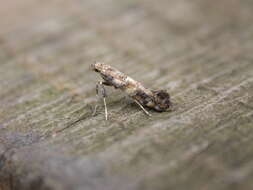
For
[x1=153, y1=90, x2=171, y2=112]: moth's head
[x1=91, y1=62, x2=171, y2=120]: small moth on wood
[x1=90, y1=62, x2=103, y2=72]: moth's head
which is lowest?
[x1=153, y1=90, x2=171, y2=112]: moth's head

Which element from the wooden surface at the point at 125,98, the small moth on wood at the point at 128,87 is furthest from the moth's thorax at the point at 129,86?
the wooden surface at the point at 125,98

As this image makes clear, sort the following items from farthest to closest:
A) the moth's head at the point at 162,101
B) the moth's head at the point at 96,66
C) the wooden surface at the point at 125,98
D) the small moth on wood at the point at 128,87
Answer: the moth's head at the point at 96,66, the small moth on wood at the point at 128,87, the moth's head at the point at 162,101, the wooden surface at the point at 125,98

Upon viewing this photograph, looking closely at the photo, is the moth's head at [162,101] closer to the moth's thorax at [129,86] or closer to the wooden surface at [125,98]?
the moth's thorax at [129,86]

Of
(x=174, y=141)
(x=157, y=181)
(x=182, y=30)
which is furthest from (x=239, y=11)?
(x=157, y=181)

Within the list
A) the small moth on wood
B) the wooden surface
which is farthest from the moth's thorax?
the wooden surface

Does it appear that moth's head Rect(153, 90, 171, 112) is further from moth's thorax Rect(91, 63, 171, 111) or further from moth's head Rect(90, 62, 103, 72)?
moth's head Rect(90, 62, 103, 72)

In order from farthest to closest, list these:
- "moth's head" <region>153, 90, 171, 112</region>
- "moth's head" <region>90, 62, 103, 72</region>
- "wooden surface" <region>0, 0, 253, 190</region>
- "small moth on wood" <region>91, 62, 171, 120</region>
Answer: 1. "moth's head" <region>90, 62, 103, 72</region>
2. "small moth on wood" <region>91, 62, 171, 120</region>
3. "moth's head" <region>153, 90, 171, 112</region>
4. "wooden surface" <region>0, 0, 253, 190</region>
